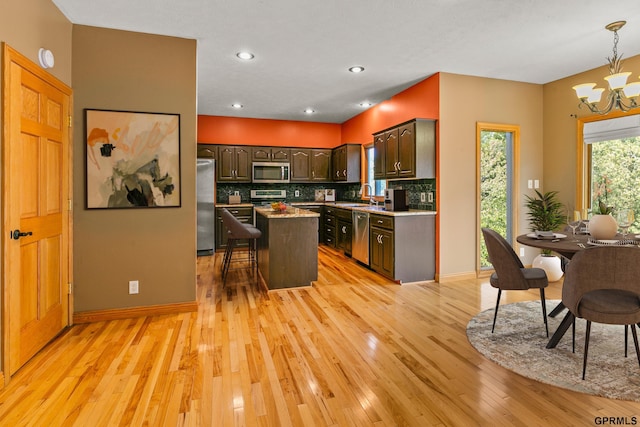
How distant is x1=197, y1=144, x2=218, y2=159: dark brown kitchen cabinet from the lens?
673 centimetres

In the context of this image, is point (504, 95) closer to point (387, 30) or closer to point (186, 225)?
point (387, 30)

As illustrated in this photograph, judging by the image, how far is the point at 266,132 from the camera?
7.30m

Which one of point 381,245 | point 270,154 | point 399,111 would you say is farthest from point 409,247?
point 270,154

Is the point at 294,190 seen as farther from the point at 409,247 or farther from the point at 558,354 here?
the point at 558,354

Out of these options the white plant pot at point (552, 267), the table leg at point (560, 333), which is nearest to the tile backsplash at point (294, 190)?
the white plant pot at point (552, 267)

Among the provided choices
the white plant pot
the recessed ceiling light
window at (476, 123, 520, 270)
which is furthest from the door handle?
the white plant pot

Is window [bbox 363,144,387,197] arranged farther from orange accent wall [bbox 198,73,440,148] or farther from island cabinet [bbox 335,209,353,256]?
island cabinet [bbox 335,209,353,256]

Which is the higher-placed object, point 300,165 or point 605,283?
point 300,165

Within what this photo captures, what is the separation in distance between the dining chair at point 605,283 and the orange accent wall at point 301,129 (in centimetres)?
354

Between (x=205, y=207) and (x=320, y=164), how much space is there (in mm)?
2654

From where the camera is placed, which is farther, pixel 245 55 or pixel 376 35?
pixel 245 55

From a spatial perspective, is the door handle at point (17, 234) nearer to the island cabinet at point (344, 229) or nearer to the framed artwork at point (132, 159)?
the framed artwork at point (132, 159)

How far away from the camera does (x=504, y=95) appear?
4.72 meters

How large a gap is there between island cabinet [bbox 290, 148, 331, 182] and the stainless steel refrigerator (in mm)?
1780
